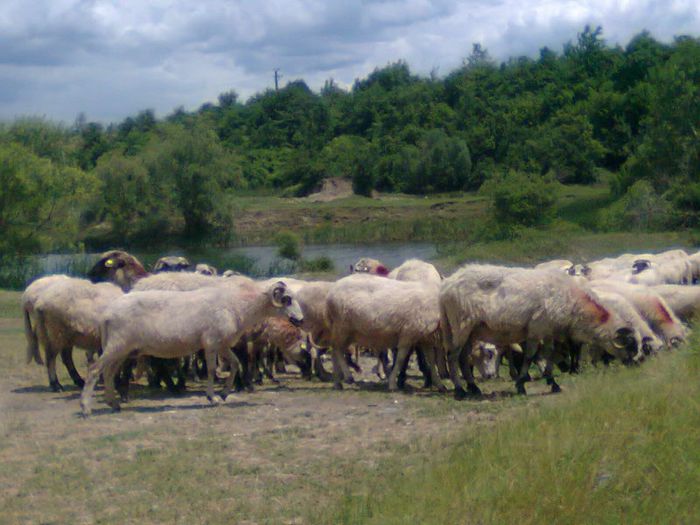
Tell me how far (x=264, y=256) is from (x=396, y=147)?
30.8 meters

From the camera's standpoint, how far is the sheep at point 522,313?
13086 millimetres

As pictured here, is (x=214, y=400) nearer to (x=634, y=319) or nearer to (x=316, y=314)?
(x=316, y=314)

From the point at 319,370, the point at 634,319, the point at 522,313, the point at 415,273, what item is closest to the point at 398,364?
the point at 522,313

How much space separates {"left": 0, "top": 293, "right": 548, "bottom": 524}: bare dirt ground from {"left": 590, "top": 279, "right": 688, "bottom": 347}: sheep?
3154 millimetres

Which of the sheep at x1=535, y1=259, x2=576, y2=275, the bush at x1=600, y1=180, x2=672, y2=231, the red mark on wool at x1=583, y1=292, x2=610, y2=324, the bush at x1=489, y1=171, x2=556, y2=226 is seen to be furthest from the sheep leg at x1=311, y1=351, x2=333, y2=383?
the bush at x1=600, y1=180, x2=672, y2=231

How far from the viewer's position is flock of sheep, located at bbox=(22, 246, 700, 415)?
42.8 ft

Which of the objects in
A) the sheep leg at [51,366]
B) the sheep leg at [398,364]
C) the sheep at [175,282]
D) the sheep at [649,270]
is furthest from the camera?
the sheep at [649,270]

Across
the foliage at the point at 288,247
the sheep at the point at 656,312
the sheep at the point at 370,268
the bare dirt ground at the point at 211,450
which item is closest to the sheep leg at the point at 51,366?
the bare dirt ground at the point at 211,450

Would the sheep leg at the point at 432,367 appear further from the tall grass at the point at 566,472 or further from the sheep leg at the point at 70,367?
the sheep leg at the point at 70,367

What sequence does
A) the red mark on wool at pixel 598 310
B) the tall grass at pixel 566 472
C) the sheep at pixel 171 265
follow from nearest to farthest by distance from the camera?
the tall grass at pixel 566 472 → the red mark on wool at pixel 598 310 → the sheep at pixel 171 265

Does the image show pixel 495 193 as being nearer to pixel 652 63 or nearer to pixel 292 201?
pixel 292 201

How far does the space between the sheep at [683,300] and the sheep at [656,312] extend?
3.58ft

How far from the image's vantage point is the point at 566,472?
296 inches

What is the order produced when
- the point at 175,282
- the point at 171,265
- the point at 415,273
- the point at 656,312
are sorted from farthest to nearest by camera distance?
the point at 171,265, the point at 415,273, the point at 656,312, the point at 175,282
